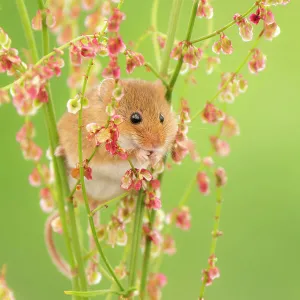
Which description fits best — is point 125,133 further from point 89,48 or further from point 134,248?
point 89,48

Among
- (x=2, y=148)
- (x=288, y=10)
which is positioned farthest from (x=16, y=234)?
(x=288, y=10)

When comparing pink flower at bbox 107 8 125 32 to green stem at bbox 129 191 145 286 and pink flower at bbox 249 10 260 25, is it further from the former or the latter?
green stem at bbox 129 191 145 286

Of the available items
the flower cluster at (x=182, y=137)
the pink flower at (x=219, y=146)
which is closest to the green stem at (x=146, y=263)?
the flower cluster at (x=182, y=137)

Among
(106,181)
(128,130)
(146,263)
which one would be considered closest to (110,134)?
(146,263)

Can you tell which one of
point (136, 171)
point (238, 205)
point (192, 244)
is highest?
point (238, 205)

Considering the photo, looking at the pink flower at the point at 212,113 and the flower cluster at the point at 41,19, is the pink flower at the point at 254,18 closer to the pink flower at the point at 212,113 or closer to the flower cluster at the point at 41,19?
the pink flower at the point at 212,113

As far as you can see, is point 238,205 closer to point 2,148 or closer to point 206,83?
point 206,83

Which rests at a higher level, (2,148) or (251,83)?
(251,83)
